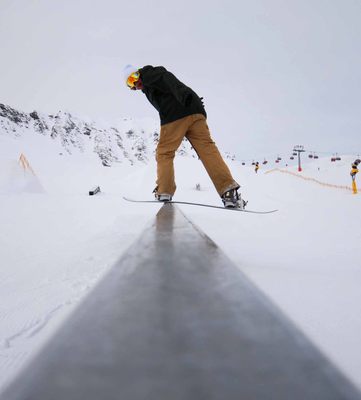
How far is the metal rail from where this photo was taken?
29 cm

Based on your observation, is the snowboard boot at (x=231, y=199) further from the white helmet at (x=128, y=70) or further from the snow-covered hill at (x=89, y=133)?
the snow-covered hill at (x=89, y=133)

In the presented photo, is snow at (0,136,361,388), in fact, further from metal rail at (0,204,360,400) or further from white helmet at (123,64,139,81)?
white helmet at (123,64,139,81)

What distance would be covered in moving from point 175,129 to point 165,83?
512mm

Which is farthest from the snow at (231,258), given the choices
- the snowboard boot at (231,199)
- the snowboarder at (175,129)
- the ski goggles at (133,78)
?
the ski goggles at (133,78)

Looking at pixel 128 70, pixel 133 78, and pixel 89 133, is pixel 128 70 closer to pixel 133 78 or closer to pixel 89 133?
pixel 133 78

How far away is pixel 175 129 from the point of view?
11.4 ft

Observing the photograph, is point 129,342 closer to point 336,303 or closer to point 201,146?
point 336,303

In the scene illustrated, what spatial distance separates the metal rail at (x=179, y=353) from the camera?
0.29 meters

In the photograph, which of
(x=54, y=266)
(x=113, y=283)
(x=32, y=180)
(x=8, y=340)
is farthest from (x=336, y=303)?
(x=32, y=180)

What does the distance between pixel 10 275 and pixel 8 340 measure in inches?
36.3

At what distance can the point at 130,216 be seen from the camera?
15.1ft

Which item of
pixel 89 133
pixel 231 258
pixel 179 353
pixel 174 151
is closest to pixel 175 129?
pixel 174 151

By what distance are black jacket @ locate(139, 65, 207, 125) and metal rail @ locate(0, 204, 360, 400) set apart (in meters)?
2.97

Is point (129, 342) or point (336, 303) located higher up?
point (129, 342)
